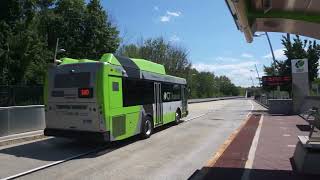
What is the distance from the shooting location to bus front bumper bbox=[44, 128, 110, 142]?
1422 cm

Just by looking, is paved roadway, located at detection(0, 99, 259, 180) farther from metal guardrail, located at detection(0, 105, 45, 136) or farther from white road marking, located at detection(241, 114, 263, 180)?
metal guardrail, located at detection(0, 105, 45, 136)

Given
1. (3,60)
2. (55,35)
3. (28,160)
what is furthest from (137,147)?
(55,35)

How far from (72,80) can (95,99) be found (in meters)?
1.19

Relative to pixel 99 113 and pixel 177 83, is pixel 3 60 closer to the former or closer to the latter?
pixel 177 83

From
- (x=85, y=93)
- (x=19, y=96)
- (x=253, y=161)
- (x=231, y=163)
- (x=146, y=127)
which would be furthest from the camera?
(x=19, y=96)

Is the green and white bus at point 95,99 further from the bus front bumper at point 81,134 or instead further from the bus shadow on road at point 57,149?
the bus shadow on road at point 57,149

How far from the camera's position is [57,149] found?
14938mm

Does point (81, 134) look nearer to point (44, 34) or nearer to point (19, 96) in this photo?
point (19, 96)

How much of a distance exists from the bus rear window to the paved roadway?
A: 2034mm

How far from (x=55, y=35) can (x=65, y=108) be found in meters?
20.7

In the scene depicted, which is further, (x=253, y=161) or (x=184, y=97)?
(x=184, y=97)

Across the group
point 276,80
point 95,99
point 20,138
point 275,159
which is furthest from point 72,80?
point 276,80

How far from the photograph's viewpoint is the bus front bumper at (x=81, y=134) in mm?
14217

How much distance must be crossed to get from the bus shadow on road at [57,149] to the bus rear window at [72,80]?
2.03 m
